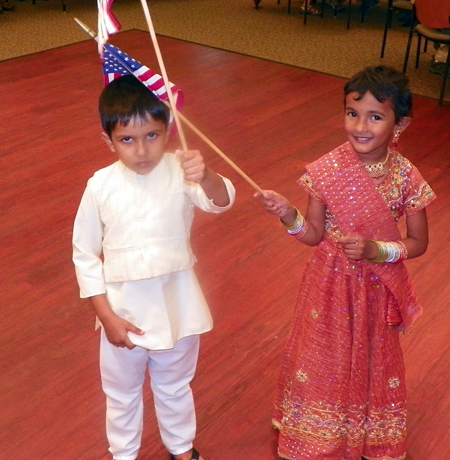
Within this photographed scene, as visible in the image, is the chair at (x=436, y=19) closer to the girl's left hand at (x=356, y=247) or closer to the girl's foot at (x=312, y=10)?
the girl's foot at (x=312, y=10)

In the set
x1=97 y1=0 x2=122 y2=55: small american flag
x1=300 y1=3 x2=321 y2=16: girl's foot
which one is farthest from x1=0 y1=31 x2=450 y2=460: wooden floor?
x1=300 y1=3 x2=321 y2=16: girl's foot

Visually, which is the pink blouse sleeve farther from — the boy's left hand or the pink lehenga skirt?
the boy's left hand

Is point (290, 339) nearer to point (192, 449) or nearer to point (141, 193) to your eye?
point (192, 449)

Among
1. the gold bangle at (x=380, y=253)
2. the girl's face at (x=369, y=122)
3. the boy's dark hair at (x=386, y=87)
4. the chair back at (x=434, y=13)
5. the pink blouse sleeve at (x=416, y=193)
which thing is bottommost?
the chair back at (x=434, y=13)

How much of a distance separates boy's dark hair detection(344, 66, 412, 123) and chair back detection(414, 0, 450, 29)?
10.3ft

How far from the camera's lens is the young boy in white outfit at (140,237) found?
1415mm

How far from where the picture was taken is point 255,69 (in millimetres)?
5305

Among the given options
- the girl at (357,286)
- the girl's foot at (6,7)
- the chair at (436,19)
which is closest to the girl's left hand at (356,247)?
the girl at (357,286)

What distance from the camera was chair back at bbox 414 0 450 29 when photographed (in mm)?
4348

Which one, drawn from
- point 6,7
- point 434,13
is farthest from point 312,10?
point 6,7

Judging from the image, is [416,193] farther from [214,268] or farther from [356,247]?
[214,268]

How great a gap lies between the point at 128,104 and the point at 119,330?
1.61 feet

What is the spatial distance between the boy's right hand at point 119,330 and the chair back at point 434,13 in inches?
142

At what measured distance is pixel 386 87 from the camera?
4.86ft
